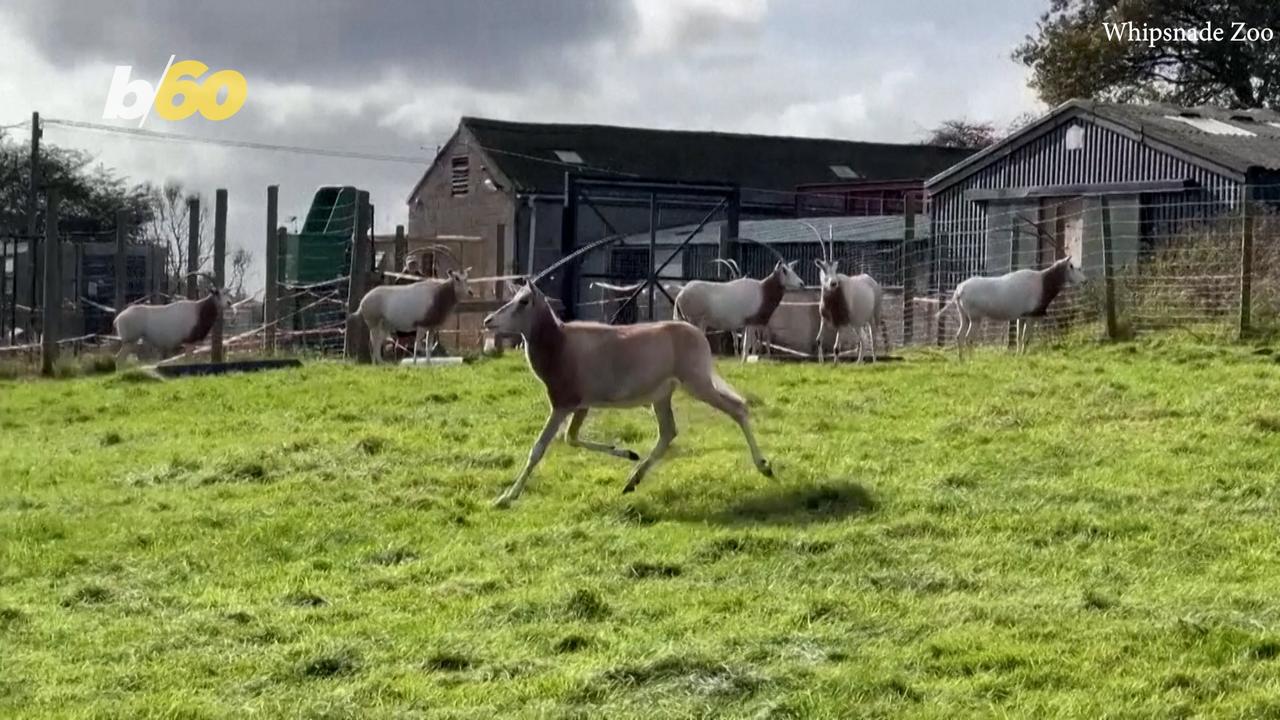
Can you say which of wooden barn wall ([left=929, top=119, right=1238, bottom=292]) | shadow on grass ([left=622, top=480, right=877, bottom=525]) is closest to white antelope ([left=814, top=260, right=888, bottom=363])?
wooden barn wall ([left=929, top=119, right=1238, bottom=292])

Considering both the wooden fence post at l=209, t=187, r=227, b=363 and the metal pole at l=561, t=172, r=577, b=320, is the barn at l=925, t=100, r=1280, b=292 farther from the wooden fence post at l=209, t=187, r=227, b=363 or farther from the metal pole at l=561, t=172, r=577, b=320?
the wooden fence post at l=209, t=187, r=227, b=363

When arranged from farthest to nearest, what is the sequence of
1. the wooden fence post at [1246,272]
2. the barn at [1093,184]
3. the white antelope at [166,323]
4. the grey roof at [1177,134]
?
the grey roof at [1177,134]
the barn at [1093,184]
the white antelope at [166,323]
the wooden fence post at [1246,272]

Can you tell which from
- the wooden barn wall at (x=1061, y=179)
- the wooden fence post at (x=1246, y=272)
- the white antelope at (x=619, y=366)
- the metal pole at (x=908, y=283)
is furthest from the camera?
the wooden barn wall at (x=1061, y=179)

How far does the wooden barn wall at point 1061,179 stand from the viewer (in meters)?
27.8

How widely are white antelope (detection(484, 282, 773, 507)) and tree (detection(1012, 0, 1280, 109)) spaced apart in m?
36.8

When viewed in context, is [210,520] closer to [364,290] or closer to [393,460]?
[393,460]

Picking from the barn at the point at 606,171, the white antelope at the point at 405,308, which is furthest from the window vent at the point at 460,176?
the white antelope at the point at 405,308

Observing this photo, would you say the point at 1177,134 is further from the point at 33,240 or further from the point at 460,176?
the point at 460,176

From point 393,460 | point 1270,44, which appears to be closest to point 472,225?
point 1270,44

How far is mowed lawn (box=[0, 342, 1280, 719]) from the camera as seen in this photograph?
7352 millimetres

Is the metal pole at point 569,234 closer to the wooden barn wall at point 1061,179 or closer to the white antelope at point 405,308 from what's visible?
the white antelope at point 405,308

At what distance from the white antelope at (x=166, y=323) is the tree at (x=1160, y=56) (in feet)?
96.8

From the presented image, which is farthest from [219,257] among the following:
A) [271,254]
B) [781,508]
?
[781,508]

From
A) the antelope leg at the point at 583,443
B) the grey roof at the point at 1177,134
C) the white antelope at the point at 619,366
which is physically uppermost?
the grey roof at the point at 1177,134
